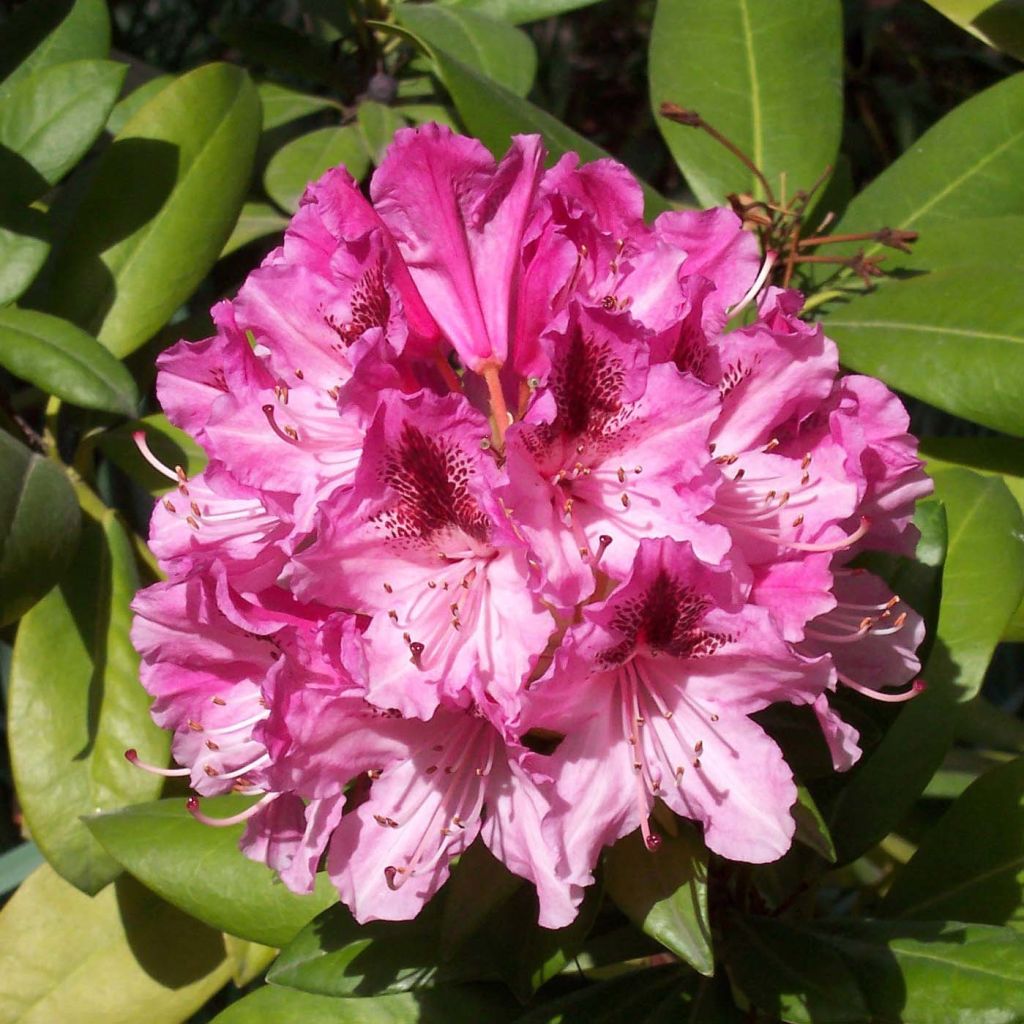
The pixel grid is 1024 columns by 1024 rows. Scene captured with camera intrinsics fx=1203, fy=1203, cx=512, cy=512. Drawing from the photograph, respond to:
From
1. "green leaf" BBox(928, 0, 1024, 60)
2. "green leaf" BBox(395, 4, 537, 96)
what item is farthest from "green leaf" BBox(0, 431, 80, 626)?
"green leaf" BBox(928, 0, 1024, 60)

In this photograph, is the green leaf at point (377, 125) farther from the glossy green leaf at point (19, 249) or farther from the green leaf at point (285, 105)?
the glossy green leaf at point (19, 249)

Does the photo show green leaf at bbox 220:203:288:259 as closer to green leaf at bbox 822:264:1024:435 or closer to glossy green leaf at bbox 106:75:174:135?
glossy green leaf at bbox 106:75:174:135

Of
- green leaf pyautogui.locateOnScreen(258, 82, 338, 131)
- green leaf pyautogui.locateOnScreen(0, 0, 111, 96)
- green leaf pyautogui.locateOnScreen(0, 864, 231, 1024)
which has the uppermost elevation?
green leaf pyautogui.locateOnScreen(0, 0, 111, 96)

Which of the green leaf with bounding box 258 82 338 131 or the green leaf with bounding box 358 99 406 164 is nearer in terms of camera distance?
the green leaf with bounding box 358 99 406 164

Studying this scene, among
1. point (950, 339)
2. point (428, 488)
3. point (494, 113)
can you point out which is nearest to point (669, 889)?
point (428, 488)

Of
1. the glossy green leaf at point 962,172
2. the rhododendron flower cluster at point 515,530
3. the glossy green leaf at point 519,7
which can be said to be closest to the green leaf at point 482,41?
the glossy green leaf at point 519,7

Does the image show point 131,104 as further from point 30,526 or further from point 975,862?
point 975,862
